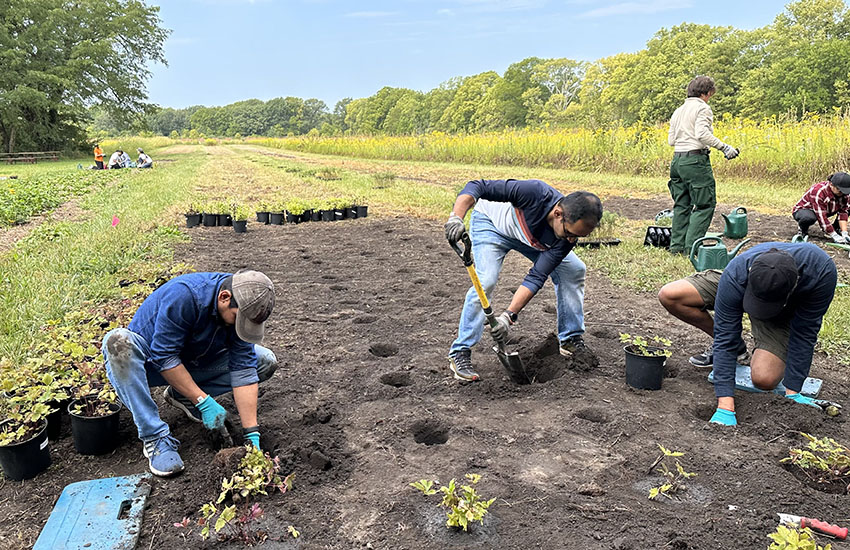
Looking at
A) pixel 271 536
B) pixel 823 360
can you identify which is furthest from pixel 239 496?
pixel 823 360

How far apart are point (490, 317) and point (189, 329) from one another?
1.65 meters

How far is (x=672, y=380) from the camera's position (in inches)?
143

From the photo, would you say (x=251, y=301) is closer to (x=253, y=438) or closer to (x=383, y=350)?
(x=253, y=438)

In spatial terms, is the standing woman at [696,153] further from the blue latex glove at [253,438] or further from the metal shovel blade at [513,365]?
the blue latex glove at [253,438]

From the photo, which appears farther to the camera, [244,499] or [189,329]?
[189,329]

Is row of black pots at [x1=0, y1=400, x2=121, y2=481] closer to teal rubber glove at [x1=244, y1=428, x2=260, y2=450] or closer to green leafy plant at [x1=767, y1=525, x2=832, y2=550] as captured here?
teal rubber glove at [x1=244, y1=428, x2=260, y2=450]

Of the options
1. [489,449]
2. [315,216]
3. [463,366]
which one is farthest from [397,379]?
[315,216]

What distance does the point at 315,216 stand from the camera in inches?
385

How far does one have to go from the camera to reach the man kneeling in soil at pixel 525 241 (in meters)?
3.27

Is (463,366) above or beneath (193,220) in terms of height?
beneath

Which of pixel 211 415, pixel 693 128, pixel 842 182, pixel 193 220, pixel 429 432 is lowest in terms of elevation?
pixel 429 432

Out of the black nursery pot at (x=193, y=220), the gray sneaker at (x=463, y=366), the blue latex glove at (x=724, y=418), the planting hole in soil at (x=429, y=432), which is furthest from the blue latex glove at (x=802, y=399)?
the black nursery pot at (x=193, y=220)

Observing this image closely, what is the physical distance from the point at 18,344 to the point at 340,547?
3010mm

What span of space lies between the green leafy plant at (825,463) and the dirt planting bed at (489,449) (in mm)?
69
